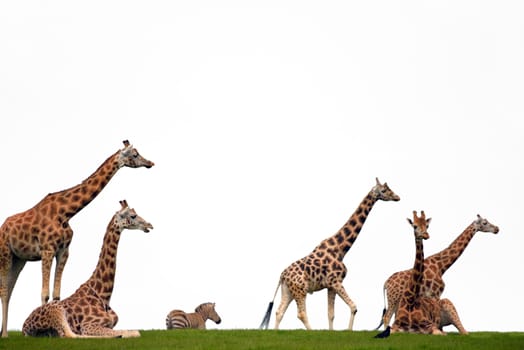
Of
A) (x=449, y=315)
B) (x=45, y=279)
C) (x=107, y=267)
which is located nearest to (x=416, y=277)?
(x=449, y=315)

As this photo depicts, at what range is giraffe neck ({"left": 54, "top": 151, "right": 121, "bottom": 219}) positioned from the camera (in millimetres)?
25719

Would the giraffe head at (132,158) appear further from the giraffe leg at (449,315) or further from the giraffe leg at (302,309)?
the giraffe leg at (449,315)

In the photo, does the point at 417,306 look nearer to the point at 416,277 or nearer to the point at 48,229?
the point at 416,277

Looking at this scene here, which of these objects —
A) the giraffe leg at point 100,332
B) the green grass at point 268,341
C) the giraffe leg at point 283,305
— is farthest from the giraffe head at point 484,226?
the giraffe leg at point 100,332

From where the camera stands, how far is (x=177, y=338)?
24500mm

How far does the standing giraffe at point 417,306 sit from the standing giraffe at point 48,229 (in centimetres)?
657

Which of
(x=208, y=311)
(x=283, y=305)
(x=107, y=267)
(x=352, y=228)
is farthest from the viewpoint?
(x=208, y=311)

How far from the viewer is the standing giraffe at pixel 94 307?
2381 cm

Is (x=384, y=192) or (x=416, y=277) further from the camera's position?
(x=384, y=192)

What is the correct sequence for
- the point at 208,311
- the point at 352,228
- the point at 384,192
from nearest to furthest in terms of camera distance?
1. the point at 352,228
2. the point at 384,192
3. the point at 208,311

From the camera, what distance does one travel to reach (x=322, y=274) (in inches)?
1103

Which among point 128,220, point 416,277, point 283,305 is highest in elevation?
point 128,220

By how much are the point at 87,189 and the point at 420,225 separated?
7822 millimetres

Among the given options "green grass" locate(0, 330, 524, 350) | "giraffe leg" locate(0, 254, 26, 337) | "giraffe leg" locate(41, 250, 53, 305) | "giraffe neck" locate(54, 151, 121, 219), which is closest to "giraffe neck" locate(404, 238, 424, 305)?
"green grass" locate(0, 330, 524, 350)
